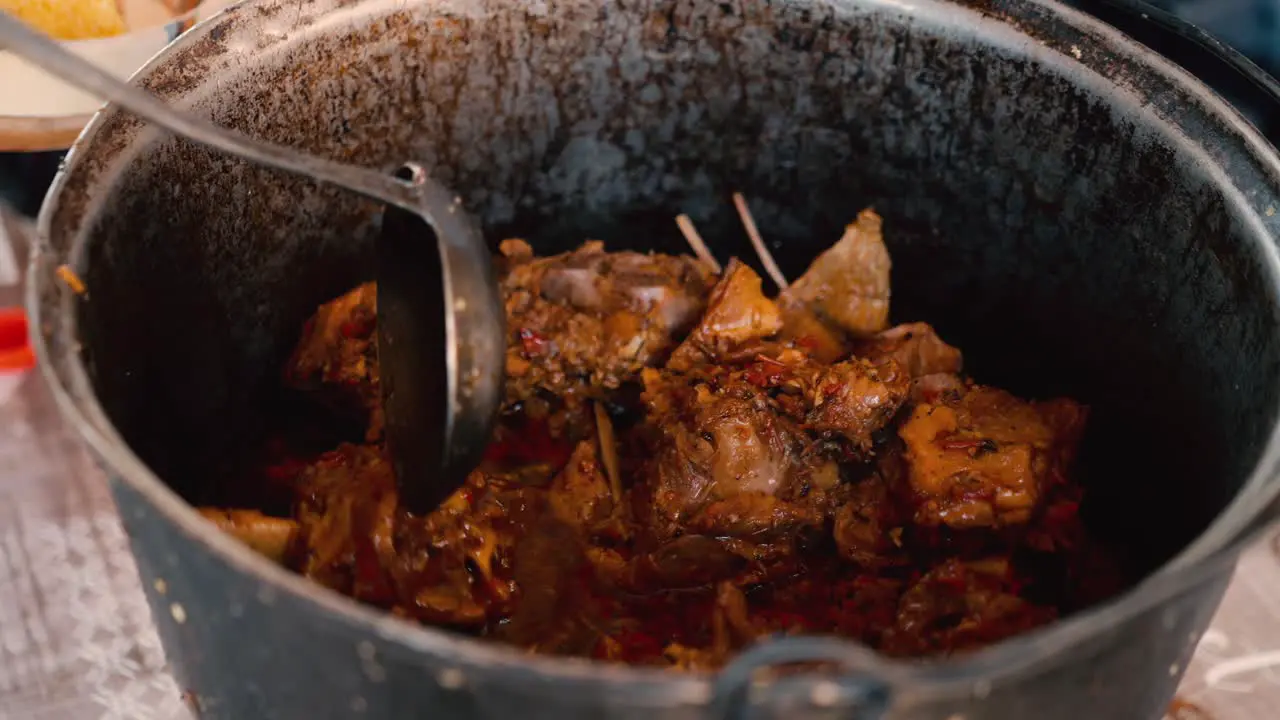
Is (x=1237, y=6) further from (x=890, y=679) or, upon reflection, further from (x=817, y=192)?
(x=890, y=679)

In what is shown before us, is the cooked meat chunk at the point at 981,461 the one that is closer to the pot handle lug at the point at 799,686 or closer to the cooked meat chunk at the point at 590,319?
the cooked meat chunk at the point at 590,319

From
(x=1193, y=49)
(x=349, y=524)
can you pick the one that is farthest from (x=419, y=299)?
(x=1193, y=49)

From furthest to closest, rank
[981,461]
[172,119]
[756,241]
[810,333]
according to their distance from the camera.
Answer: [756,241]
[810,333]
[981,461]
[172,119]

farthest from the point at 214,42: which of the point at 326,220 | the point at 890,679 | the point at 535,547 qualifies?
the point at 890,679

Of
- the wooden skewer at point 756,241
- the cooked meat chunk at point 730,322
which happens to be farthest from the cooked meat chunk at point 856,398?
the wooden skewer at point 756,241

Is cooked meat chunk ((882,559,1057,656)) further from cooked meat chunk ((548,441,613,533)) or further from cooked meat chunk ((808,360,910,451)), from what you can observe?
cooked meat chunk ((548,441,613,533))

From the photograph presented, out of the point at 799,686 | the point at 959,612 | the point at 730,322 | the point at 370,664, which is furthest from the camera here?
the point at 730,322

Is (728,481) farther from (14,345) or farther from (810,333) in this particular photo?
(14,345)
